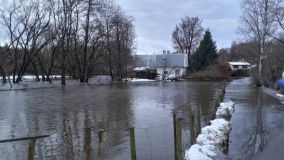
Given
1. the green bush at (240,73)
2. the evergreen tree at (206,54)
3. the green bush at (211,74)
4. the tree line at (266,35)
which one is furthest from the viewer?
the green bush at (240,73)

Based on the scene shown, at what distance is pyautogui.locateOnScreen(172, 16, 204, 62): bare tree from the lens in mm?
95312

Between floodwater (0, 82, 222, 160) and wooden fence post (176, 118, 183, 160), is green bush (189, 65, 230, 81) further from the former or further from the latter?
wooden fence post (176, 118, 183, 160)

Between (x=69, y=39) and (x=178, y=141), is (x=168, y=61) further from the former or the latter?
(x=178, y=141)

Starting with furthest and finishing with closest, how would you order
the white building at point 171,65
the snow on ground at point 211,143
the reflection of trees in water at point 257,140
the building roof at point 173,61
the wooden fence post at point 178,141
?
the building roof at point 173,61
the white building at point 171,65
the reflection of trees in water at point 257,140
the snow on ground at point 211,143
the wooden fence post at point 178,141

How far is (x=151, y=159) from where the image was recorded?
9633mm

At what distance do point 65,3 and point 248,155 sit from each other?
169 ft

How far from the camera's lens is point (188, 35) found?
Result: 96375 millimetres

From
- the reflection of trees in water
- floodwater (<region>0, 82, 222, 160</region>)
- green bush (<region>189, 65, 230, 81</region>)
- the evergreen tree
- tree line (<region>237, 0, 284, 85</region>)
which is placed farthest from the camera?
the evergreen tree

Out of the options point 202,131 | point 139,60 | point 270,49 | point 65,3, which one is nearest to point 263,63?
point 270,49

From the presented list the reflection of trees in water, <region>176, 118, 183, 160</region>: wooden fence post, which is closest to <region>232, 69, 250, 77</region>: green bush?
the reflection of trees in water

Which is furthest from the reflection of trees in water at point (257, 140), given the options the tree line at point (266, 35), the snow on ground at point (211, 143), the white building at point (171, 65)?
the white building at point (171, 65)

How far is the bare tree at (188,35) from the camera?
95.3 meters

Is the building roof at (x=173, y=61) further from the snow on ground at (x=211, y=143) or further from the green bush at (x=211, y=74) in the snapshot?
the snow on ground at (x=211, y=143)

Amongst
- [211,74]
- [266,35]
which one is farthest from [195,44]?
[266,35]
